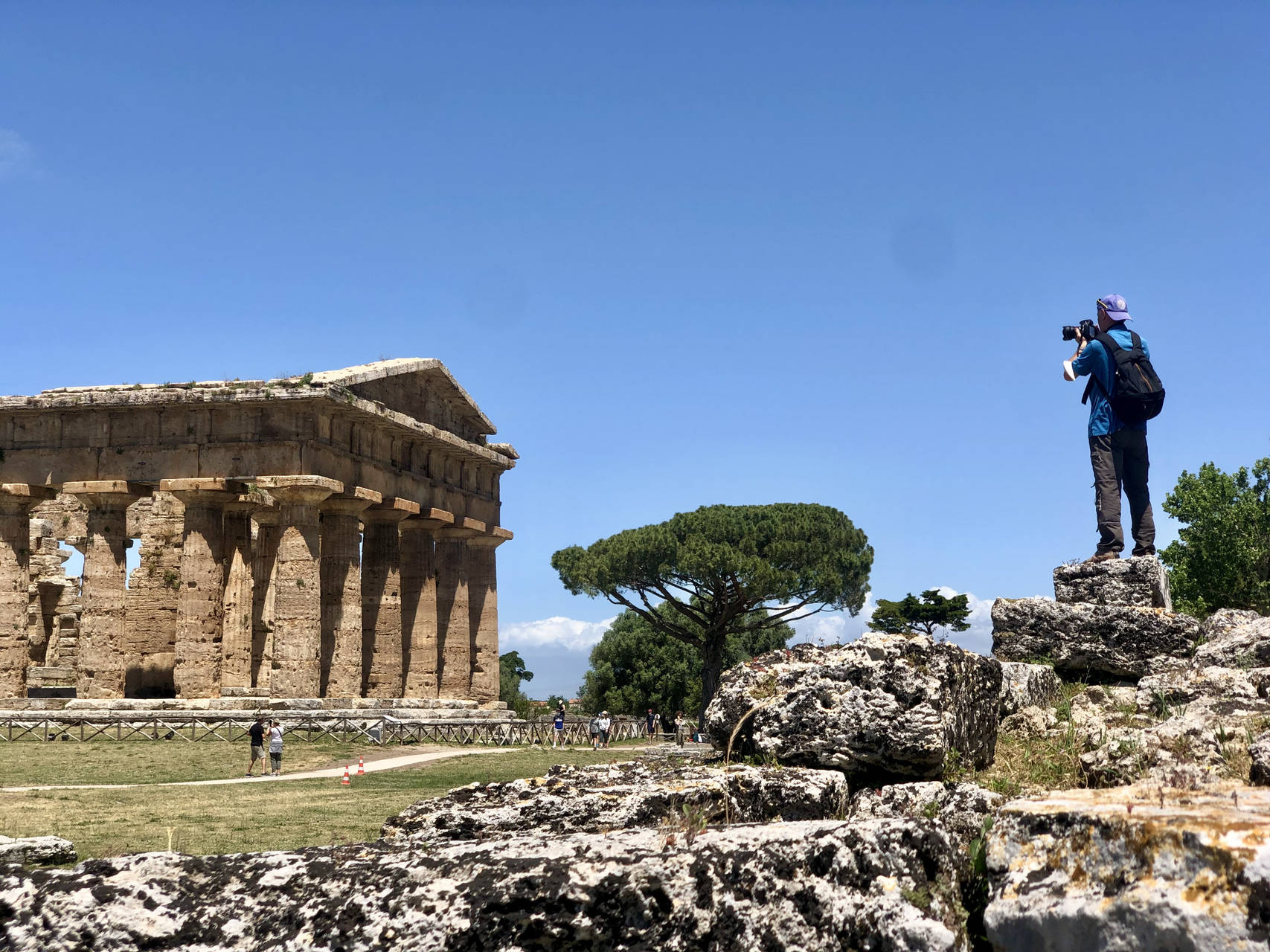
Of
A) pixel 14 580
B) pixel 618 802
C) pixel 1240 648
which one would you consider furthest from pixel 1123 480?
pixel 14 580

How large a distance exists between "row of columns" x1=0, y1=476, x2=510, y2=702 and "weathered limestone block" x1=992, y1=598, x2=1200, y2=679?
26.9 meters

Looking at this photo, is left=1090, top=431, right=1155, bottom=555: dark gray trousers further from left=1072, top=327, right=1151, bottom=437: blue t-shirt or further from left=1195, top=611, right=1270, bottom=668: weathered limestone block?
left=1195, top=611, right=1270, bottom=668: weathered limestone block

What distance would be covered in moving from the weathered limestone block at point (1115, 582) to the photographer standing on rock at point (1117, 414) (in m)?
0.31

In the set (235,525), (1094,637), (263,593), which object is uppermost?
(235,525)

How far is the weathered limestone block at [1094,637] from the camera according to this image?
1000 cm

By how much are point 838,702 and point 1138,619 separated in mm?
5366

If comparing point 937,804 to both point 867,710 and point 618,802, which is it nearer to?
point 867,710

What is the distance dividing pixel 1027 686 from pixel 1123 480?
5363mm

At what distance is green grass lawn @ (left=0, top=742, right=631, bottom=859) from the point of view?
43.2 feet

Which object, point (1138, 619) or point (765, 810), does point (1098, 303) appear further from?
point (765, 810)

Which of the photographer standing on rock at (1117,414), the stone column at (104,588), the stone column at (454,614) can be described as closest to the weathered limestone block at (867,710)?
the photographer standing on rock at (1117,414)

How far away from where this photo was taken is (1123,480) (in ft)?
42.7

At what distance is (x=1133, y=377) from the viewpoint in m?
12.3

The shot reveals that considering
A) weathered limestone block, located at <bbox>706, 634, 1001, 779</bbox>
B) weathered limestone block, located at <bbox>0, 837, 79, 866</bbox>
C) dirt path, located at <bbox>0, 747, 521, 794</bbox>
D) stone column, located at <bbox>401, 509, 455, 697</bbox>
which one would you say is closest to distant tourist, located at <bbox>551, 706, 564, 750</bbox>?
dirt path, located at <bbox>0, 747, 521, 794</bbox>
